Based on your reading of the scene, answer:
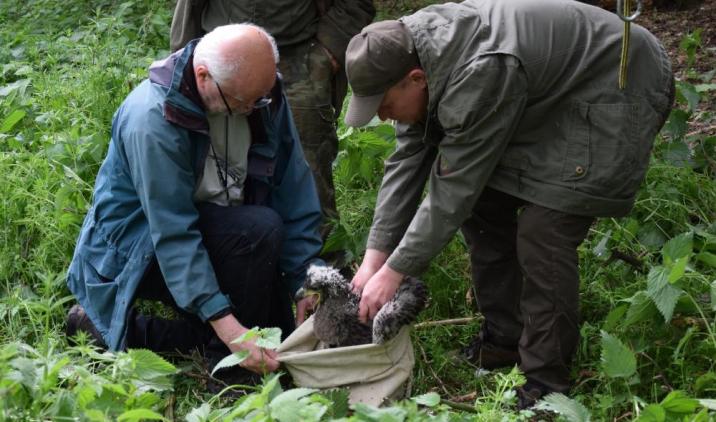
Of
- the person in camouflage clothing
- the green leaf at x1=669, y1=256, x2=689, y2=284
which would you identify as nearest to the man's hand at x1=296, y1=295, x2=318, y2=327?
the person in camouflage clothing

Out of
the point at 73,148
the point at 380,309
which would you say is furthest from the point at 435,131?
the point at 73,148

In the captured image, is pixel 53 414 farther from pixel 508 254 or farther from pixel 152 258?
pixel 508 254

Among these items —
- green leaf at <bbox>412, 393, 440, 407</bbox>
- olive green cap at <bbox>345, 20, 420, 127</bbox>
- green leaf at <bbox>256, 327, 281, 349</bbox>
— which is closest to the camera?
green leaf at <bbox>412, 393, 440, 407</bbox>

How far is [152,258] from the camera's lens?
135 inches

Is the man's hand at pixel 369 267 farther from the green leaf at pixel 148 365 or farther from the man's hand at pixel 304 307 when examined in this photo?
the green leaf at pixel 148 365

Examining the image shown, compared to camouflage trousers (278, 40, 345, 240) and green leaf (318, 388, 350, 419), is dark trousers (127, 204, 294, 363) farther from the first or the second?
camouflage trousers (278, 40, 345, 240)

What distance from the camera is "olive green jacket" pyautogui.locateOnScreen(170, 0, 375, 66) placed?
4.32 metres

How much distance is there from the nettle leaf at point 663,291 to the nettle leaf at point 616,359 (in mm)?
175

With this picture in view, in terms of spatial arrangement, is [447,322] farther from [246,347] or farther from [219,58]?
[219,58]

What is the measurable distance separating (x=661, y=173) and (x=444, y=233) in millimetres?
1707

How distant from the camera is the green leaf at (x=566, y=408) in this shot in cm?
288

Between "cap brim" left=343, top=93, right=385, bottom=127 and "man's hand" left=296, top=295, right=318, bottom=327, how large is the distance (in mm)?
724

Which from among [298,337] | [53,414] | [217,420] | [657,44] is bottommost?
[298,337]

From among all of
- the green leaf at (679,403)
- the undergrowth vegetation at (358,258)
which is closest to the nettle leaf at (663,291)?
the undergrowth vegetation at (358,258)
